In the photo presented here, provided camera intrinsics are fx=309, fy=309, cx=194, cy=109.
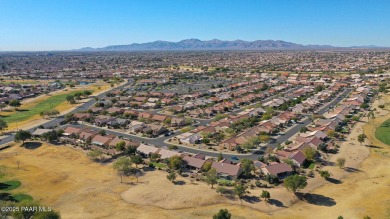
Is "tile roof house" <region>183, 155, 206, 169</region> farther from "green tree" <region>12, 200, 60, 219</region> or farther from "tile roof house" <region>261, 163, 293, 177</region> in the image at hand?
"green tree" <region>12, 200, 60, 219</region>

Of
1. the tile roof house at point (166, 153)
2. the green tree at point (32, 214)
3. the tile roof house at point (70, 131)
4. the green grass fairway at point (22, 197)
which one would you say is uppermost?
the green tree at point (32, 214)

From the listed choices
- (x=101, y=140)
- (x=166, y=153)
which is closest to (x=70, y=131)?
(x=101, y=140)

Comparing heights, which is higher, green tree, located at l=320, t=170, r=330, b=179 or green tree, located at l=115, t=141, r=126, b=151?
green tree, located at l=115, t=141, r=126, b=151

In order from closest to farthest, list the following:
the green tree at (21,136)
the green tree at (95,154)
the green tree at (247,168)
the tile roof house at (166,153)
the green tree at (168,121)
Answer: the green tree at (247,168) → the tile roof house at (166,153) → the green tree at (95,154) → the green tree at (21,136) → the green tree at (168,121)

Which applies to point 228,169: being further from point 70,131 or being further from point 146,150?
point 70,131

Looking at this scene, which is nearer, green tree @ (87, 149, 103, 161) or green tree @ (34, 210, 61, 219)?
green tree @ (34, 210, 61, 219)

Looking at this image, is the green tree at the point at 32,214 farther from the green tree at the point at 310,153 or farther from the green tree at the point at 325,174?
the green tree at the point at 310,153

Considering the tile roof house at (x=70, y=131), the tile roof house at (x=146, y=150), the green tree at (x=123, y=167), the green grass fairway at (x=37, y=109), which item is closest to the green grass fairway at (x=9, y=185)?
the green tree at (x=123, y=167)

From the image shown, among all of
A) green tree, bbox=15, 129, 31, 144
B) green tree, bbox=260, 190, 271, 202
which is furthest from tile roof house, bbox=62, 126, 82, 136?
green tree, bbox=260, 190, 271, 202

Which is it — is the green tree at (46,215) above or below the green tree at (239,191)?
above
